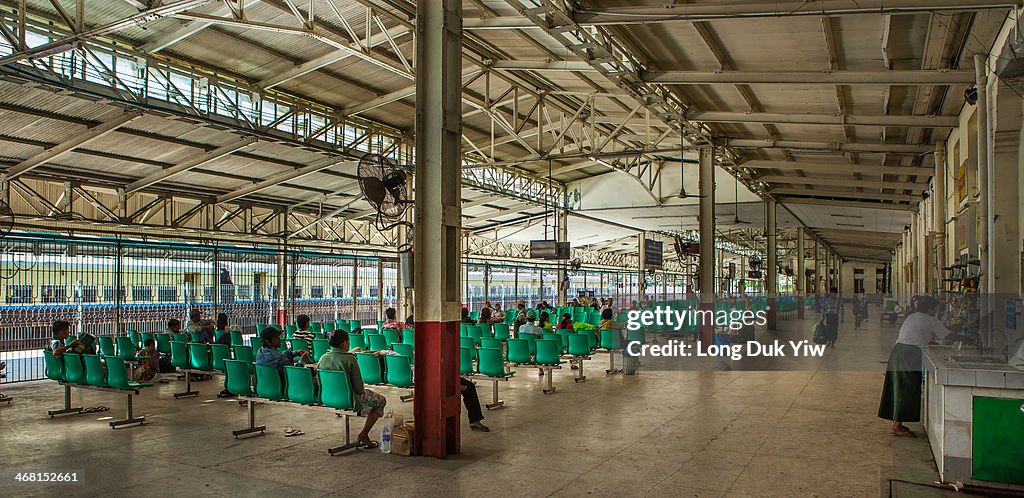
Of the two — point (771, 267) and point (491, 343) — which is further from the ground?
point (771, 267)

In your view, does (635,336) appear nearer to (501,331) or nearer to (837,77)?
(501,331)

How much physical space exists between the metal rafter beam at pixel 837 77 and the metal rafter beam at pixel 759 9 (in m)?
2.21

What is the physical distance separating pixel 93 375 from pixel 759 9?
29.5ft

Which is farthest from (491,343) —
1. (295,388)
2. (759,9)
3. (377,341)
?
(759,9)

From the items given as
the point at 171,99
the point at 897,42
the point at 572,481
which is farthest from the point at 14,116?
the point at 897,42

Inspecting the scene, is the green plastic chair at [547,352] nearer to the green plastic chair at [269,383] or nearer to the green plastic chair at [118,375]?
the green plastic chair at [269,383]

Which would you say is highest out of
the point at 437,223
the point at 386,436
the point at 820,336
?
the point at 437,223

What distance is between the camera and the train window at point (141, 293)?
55.3 feet

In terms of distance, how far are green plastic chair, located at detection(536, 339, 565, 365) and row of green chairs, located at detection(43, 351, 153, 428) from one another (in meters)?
5.29

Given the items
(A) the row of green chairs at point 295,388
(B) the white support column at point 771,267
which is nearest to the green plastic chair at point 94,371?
(A) the row of green chairs at point 295,388

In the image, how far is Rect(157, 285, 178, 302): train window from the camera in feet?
57.1

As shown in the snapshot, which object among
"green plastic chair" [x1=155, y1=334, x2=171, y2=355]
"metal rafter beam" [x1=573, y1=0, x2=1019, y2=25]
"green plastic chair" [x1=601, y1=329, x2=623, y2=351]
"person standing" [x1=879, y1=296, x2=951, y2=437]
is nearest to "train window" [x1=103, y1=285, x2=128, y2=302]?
"green plastic chair" [x1=155, y1=334, x2=171, y2=355]

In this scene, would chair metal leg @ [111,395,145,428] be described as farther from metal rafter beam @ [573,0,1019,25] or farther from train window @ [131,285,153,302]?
train window @ [131,285,153,302]

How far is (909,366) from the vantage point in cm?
747
